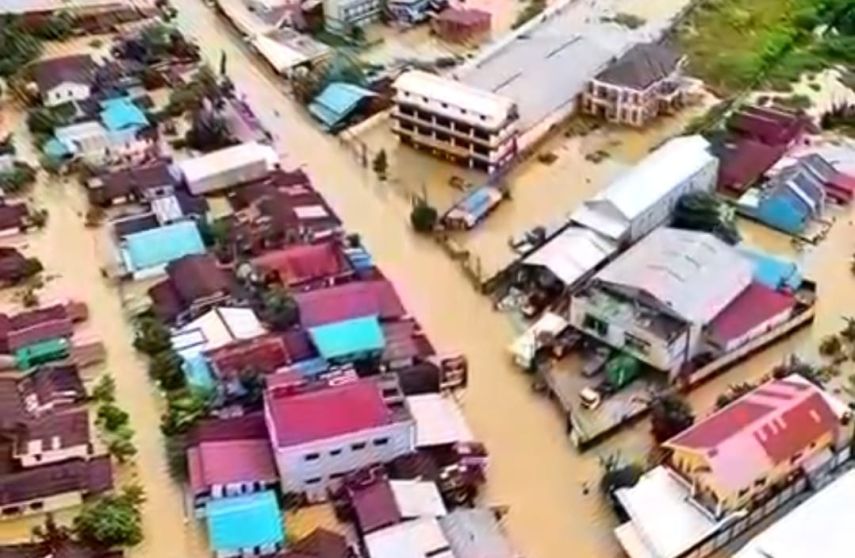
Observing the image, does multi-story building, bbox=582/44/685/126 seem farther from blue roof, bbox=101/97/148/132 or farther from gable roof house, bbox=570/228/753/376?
blue roof, bbox=101/97/148/132

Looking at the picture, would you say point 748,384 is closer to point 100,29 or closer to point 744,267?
point 744,267

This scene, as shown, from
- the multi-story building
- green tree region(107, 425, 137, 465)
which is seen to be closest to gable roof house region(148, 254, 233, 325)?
green tree region(107, 425, 137, 465)

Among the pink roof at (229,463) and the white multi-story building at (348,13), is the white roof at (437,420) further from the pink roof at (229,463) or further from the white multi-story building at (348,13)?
the white multi-story building at (348,13)

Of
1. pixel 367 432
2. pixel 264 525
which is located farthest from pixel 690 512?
pixel 264 525

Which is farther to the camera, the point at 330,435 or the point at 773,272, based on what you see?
the point at 773,272

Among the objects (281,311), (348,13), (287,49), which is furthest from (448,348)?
(348,13)

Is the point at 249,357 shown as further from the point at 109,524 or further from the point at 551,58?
the point at 551,58
